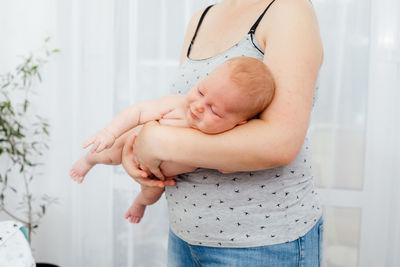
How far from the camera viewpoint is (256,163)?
84cm

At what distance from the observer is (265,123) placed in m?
0.85

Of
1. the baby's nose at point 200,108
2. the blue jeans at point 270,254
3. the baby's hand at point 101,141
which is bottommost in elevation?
the blue jeans at point 270,254

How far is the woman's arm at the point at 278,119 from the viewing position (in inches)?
32.9

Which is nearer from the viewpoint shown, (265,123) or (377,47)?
(265,123)

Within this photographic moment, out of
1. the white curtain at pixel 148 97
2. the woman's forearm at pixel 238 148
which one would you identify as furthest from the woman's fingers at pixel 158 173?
the white curtain at pixel 148 97

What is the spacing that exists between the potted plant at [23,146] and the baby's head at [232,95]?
1482 mm

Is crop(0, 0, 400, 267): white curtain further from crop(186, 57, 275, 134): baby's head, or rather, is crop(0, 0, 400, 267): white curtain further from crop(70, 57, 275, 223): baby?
crop(186, 57, 275, 134): baby's head

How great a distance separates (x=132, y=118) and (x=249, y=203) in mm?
425

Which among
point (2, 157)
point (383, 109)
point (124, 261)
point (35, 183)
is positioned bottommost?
point (124, 261)

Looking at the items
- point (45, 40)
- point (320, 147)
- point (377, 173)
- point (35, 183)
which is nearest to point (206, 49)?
point (320, 147)

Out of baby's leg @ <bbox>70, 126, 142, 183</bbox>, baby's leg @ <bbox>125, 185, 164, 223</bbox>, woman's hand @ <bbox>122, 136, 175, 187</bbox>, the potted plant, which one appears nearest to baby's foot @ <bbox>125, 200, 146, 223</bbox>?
baby's leg @ <bbox>125, 185, 164, 223</bbox>

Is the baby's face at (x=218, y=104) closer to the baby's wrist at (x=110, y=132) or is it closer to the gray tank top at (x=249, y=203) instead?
the gray tank top at (x=249, y=203)

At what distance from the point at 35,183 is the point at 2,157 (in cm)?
26

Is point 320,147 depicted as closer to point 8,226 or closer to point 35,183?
point 8,226
